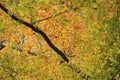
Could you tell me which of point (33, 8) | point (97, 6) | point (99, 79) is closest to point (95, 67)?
point (99, 79)

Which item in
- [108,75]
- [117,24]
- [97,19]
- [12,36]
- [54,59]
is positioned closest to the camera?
[108,75]

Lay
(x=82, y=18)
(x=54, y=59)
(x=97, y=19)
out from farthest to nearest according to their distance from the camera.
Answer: (x=54, y=59) < (x=82, y=18) < (x=97, y=19)

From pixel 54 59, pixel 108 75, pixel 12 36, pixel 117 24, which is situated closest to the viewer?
pixel 108 75

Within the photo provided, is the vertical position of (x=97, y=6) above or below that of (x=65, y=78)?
above

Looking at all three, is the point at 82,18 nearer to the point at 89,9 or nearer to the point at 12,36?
the point at 89,9

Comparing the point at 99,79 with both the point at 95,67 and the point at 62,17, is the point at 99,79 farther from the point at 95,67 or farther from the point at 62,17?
the point at 62,17

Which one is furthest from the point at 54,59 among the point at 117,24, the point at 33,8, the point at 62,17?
the point at 117,24

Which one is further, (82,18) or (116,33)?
(82,18)

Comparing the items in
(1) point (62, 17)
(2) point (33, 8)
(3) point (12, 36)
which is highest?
(2) point (33, 8)

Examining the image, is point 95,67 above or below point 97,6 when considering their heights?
below
